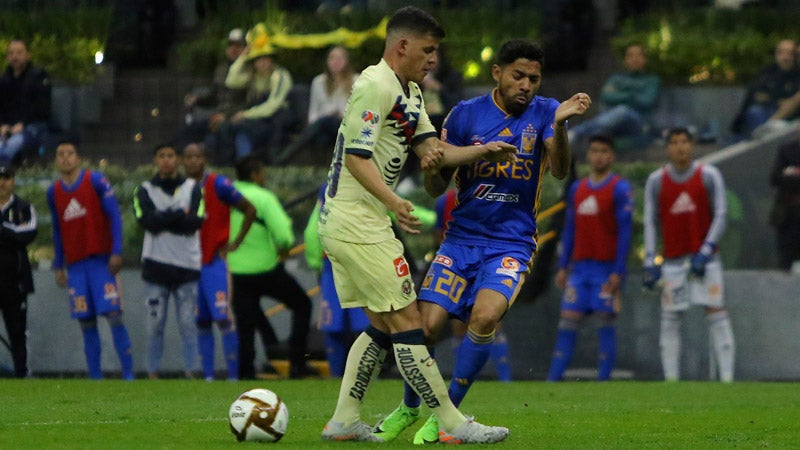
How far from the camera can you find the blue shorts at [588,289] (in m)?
16.2

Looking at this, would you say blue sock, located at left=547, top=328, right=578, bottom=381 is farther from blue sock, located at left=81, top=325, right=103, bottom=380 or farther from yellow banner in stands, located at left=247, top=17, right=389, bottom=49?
yellow banner in stands, located at left=247, top=17, right=389, bottom=49

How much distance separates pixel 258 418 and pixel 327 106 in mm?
10831

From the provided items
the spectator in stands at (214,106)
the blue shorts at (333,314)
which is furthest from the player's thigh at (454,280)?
the spectator in stands at (214,106)

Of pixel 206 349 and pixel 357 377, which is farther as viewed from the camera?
pixel 206 349

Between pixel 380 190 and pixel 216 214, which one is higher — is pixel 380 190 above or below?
above

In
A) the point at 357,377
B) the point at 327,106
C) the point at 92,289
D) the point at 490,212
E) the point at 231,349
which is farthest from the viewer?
the point at 327,106

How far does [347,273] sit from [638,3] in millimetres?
14893

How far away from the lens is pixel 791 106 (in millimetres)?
18859

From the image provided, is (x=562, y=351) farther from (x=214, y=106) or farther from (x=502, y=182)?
(x=502, y=182)

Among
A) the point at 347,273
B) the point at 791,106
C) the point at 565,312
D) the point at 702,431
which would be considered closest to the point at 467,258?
the point at 347,273

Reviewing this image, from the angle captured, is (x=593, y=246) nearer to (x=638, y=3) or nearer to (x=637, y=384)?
(x=637, y=384)

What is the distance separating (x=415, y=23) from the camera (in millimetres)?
9023

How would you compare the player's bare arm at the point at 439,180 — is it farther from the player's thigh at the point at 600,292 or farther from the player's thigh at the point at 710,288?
the player's thigh at the point at 710,288

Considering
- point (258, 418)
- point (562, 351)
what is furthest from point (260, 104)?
point (258, 418)
